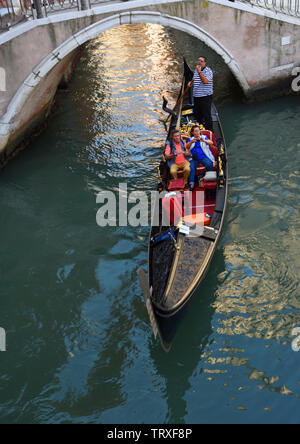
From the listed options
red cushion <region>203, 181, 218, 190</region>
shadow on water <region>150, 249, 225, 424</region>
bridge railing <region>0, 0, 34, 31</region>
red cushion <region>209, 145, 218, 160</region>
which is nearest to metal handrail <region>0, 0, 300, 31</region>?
bridge railing <region>0, 0, 34, 31</region>

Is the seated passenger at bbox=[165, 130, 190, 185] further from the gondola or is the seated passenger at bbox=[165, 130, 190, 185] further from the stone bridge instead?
the stone bridge

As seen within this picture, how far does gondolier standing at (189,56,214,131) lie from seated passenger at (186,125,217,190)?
0.97m

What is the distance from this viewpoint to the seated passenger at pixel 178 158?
16.2ft

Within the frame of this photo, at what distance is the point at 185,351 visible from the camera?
145 inches

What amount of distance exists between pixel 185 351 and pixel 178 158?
2.09 metres

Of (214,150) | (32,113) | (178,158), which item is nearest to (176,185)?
(178,158)

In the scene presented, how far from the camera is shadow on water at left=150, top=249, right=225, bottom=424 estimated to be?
3350mm

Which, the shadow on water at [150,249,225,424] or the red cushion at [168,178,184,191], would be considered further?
the red cushion at [168,178,184,191]

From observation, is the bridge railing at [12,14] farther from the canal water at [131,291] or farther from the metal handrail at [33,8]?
the canal water at [131,291]

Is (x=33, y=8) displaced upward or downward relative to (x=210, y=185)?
upward

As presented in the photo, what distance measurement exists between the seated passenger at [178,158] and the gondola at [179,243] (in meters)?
0.10

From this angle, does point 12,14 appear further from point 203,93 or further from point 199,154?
point 199,154

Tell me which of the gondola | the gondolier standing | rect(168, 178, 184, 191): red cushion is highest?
the gondolier standing
